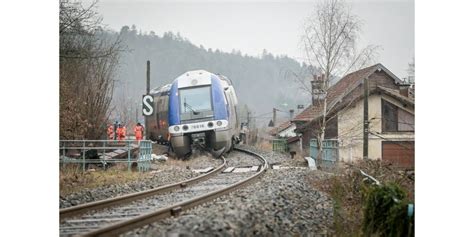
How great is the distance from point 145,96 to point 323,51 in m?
1.25

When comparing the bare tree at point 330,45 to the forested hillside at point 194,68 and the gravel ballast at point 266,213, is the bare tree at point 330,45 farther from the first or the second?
the gravel ballast at point 266,213

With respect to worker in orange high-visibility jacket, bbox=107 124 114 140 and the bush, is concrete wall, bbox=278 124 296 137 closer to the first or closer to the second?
the bush

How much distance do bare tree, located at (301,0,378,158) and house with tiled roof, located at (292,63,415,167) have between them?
0.15ft

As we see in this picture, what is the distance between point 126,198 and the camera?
3.55 m

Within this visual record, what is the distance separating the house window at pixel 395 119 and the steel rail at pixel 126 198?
116 centimetres

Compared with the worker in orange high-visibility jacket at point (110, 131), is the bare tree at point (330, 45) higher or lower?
higher

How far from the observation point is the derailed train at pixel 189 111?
12.4 ft

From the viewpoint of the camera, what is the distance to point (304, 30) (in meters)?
3.86

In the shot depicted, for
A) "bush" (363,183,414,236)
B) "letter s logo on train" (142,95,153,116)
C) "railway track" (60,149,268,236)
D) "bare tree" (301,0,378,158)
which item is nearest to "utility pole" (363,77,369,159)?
"bare tree" (301,0,378,158)

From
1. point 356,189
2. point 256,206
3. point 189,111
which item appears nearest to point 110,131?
point 189,111

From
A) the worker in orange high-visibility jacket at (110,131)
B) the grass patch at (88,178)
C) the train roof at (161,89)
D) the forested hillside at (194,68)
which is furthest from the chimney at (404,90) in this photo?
the worker in orange high-visibility jacket at (110,131)
